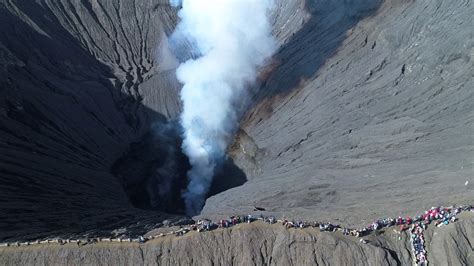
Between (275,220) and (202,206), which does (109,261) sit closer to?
(275,220)

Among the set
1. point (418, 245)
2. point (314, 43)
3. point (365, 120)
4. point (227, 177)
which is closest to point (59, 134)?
point (227, 177)

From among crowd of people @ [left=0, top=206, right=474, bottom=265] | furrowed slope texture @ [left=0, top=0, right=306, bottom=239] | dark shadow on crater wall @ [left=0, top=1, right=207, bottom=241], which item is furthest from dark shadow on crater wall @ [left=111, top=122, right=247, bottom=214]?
crowd of people @ [left=0, top=206, right=474, bottom=265]

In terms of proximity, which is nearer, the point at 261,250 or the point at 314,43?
the point at 261,250

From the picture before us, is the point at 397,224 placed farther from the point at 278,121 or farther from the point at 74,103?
the point at 74,103

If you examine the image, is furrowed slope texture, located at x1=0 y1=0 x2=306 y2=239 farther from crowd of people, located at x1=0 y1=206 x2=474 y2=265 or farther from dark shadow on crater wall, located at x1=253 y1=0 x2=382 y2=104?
crowd of people, located at x1=0 y1=206 x2=474 y2=265

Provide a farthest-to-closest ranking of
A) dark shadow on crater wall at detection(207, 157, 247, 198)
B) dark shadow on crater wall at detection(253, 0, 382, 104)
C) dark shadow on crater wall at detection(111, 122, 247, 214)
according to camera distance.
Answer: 1. dark shadow on crater wall at detection(253, 0, 382, 104)
2. dark shadow on crater wall at detection(207, 157, 247, 198)
3. dark shadow on crater wall at detection(111, 122, 247, 214)
